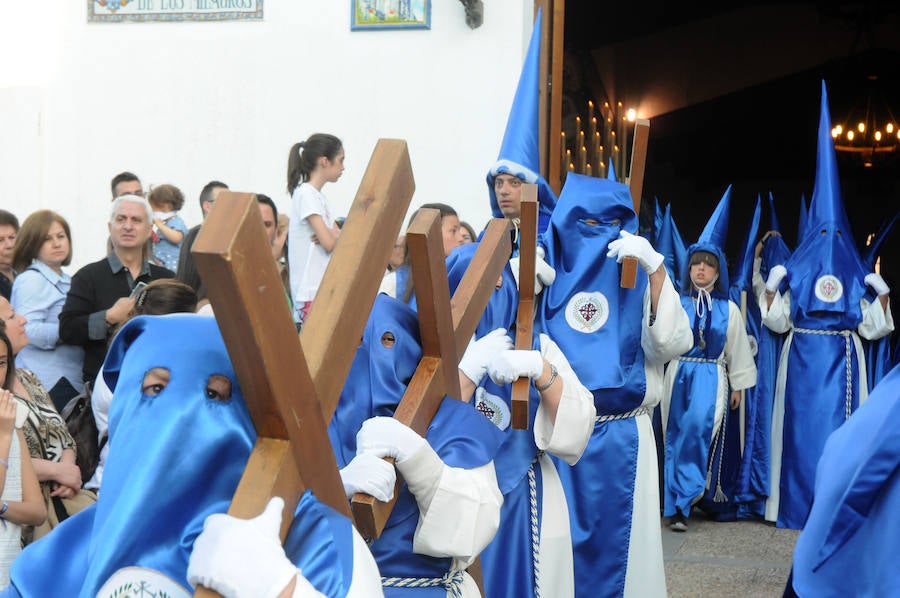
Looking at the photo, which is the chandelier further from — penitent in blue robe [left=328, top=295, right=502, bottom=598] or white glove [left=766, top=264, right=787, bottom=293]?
penitent in blue robe [left=328, top=295, right=502, bottom=598]

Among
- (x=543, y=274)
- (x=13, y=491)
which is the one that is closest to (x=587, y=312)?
(x=543, y=274)

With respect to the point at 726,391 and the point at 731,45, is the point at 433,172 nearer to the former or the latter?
the point at 726,391

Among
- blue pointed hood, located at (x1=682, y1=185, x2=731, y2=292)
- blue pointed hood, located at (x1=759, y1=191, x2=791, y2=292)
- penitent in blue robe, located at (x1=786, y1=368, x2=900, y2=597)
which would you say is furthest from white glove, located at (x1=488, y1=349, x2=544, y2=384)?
blue pointed hood, located at (x1=759, y1=191, x2=791, y2=292)

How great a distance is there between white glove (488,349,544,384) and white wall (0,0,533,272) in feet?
14.6

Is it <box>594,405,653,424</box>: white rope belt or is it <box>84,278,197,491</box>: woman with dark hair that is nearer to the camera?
<box>84,278,197,491</box>: woman with dark hair

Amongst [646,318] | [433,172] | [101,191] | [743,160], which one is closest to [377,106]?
[433,172]

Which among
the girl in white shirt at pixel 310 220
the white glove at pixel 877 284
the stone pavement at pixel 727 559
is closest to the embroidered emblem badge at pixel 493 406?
the girl in white shirt at pixel 310 220

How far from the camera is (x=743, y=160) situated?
18.0 metres

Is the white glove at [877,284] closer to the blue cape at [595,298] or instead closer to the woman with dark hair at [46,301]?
the blue cape at [595,298]

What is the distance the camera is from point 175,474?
1.59 metres

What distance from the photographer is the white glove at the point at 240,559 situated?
4.80 ft

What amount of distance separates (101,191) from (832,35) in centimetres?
1107

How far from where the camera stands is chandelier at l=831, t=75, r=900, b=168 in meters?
15.3

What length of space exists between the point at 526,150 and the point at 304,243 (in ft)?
5.91
